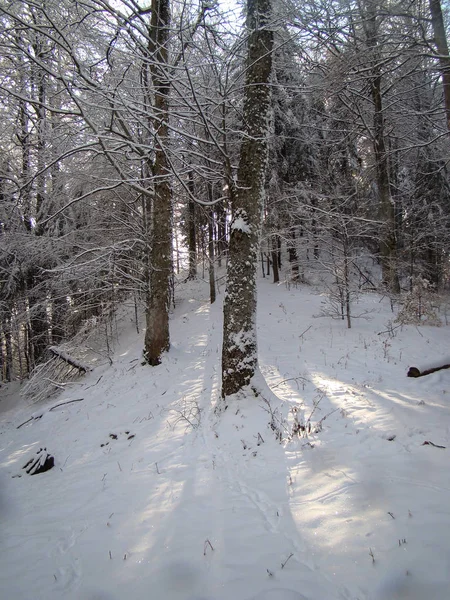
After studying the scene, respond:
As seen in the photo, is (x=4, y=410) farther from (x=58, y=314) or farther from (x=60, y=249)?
(x=60, y=249)

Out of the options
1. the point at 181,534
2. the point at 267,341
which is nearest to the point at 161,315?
the point at 267,341

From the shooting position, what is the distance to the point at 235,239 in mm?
5156

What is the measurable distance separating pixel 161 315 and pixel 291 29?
22.9 ft

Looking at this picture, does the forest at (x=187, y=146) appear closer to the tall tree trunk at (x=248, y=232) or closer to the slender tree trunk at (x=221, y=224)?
the tall tree trunk at (x=248, y=232)

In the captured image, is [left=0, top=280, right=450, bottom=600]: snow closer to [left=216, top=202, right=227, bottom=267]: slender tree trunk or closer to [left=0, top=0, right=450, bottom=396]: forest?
[left=0, top=0, right=450, bottom=396]: forest

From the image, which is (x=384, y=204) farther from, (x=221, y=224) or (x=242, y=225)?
(x=242, y=225)

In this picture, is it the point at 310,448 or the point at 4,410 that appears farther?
the point at 4,410

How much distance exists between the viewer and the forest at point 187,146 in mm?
4602

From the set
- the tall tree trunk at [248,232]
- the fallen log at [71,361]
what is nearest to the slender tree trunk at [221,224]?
the tall tree trunk at [248,232]

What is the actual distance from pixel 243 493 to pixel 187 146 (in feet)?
31.9

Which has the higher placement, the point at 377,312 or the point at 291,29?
the point at 291,29

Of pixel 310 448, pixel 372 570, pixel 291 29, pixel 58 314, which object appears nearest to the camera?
pixel 372 570

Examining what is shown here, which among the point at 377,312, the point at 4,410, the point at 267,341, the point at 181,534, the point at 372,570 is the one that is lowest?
the point at 4,410

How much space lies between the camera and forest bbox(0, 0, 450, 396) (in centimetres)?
460
